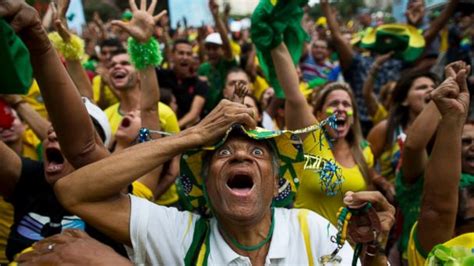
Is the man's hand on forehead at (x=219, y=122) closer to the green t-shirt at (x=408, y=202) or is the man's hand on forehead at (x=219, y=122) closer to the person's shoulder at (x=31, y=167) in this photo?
the person's shoulder at (x=31, y=167)

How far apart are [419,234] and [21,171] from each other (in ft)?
5.89

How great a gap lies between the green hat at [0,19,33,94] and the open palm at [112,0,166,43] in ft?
4.54

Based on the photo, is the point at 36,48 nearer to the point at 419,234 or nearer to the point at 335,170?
the point at 335,170

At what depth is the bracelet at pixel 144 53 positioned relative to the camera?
3838 mm

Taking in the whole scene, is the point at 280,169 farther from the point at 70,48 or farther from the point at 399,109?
the point at 399,109

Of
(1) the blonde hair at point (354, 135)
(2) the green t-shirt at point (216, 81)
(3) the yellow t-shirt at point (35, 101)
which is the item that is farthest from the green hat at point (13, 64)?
(2) the green t-shirt at point (216, 81)

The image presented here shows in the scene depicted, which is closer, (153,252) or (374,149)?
(153,252)

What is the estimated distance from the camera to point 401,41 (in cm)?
688

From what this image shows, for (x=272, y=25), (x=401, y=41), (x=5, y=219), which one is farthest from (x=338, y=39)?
(x=5, y=219)

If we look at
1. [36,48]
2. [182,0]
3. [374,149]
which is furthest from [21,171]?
[182,0]

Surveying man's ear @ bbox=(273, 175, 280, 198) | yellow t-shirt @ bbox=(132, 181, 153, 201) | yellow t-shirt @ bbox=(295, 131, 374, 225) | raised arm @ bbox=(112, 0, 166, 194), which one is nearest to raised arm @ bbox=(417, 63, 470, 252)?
yellow t-shirt @ bbox=(295, 131, 374, 225)

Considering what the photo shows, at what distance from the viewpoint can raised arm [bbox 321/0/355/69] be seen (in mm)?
6680

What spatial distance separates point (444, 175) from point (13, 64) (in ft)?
6.05

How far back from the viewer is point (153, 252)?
8.35 feet
